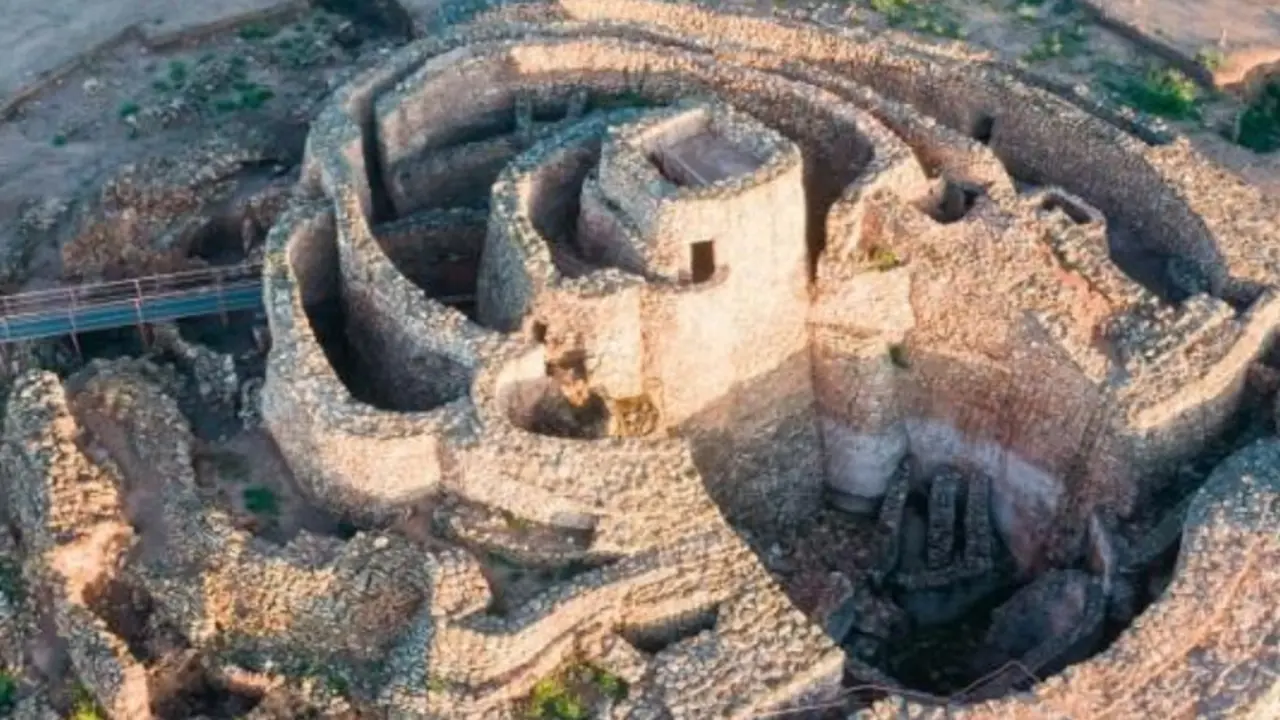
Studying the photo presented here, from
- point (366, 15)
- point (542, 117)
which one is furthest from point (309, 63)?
point (542, 117)

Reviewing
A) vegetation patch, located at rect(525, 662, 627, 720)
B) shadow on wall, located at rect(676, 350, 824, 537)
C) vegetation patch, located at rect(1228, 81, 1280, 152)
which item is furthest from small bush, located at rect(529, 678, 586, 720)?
vegetation patch, located at rect(1228, 81, 1280, 152)

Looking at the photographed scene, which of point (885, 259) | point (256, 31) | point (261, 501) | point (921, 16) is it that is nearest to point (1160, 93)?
point (921, 16)

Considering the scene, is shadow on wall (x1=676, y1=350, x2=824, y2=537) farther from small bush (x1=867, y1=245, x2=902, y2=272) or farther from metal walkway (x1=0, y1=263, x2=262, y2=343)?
metal walkway (x1=0, y1=263, x2=262, y2=343)

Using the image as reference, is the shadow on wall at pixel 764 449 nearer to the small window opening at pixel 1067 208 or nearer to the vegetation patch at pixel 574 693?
the small window opening at pixel 1067 208

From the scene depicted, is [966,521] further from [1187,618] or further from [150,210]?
[150,210]

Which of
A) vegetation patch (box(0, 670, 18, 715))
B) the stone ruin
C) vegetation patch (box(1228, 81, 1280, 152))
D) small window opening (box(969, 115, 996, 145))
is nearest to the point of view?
the stone ruin

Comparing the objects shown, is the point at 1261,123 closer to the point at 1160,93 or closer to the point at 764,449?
the point at 1160,93

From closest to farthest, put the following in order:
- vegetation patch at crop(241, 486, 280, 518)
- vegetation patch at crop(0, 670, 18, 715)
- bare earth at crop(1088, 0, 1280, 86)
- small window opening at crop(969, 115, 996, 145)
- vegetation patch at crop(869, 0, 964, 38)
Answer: vegetation patch at crop(0, 670, 18, 715), vegetation patch at crop(241, 486, 280, 518), small window opening at crop(969, 115, 996, 145), bare earth at crop(1088, 0, 1280, 86), vegetation patch at crop(869, 0, 964, 38)
